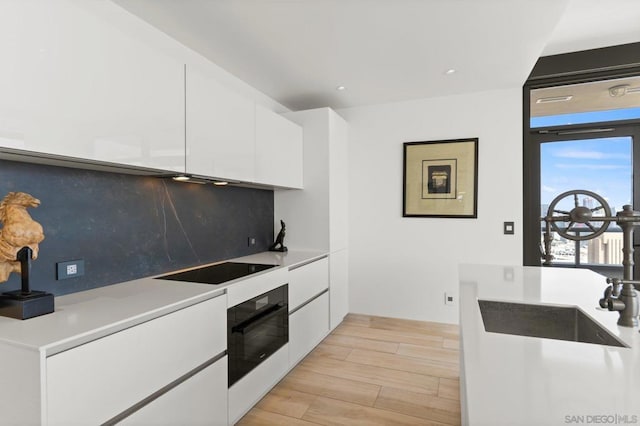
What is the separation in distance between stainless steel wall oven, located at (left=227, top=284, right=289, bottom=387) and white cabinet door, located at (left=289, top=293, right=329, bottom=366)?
0.13 m

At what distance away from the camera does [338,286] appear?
3.65 m

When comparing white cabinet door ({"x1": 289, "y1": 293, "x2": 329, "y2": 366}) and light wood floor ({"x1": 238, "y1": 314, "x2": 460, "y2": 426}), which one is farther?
white cabinet door ({"x1": 289, "y1": 293, "x2": 329, "y2": 366})

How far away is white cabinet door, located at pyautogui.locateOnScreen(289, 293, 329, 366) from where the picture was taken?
2652 millimetres

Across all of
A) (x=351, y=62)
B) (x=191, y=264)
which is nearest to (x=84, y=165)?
(x=191, y=264)

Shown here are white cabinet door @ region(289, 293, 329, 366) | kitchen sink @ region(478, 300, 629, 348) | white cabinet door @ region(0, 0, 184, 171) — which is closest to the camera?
white cabinet door @ region(0, 0, 184, 171)

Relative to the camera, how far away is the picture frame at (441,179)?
3529 millimetres

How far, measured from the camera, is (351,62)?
2.74m

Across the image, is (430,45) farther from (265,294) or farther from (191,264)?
(191,264)

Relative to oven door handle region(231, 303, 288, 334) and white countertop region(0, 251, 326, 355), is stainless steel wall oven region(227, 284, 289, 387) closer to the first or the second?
oven door handle region(231, 303, 288, 334)

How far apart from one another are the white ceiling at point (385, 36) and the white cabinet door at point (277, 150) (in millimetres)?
431

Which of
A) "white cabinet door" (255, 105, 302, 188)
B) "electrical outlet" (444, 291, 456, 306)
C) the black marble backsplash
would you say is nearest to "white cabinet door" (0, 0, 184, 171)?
the black marble backsplash

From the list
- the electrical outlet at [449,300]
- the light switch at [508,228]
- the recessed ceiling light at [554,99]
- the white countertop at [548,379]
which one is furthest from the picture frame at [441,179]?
the white countertop at [548,379]

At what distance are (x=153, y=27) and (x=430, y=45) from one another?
6.45 ft

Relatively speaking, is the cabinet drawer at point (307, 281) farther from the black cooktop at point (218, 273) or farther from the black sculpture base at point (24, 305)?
the black sculpture base at point (24, 305)
